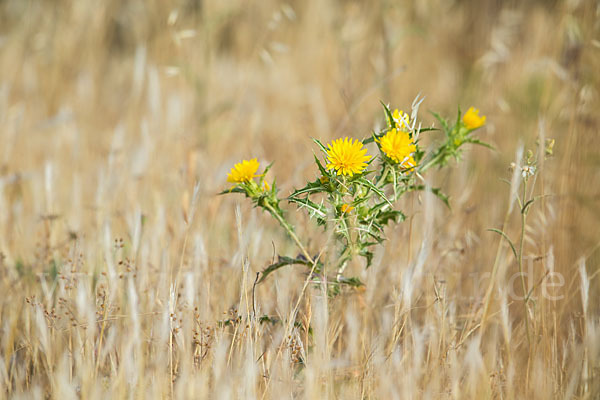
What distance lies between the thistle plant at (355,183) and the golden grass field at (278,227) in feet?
0.28

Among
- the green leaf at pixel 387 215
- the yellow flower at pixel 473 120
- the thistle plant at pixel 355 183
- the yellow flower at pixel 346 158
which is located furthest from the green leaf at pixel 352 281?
the yellow flower at pixel 473 120

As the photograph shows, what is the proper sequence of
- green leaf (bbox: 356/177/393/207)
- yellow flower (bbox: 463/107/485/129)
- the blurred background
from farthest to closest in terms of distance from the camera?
1. the blurred background
2. yellow flower (bbox: 463/107/485/129)
3. green leaf (bbox: 356/177/393/207)

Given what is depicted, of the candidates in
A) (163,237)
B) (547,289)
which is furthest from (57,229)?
(547,289)

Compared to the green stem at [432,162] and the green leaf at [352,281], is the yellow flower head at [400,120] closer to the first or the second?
the green stem at [432,162]

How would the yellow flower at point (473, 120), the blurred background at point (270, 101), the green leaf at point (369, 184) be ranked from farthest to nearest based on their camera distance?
the blurred background at point (270, 101) < the yellow flower at point (473, 120) < the green leaf at point (369, 184)

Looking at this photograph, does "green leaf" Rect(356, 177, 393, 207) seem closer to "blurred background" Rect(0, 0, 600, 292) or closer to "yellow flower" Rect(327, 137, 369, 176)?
"yellow flower" Rect(327, 137, 369, 176)

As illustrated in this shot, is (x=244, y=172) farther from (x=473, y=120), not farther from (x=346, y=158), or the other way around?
(x=473, y=120)

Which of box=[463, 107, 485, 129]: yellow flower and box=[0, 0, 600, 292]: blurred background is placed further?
box=[0, 0, 600, 292]: blurred background

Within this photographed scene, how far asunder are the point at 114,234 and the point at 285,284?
70 cm

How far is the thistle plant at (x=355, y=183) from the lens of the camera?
1043 millimetres

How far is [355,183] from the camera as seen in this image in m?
1.09

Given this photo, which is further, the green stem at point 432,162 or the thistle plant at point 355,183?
the green stem at point 432,162

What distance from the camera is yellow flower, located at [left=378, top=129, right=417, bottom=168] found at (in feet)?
3.41

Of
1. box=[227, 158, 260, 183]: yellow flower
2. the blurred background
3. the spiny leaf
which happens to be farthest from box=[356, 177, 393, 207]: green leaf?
the blurred background
